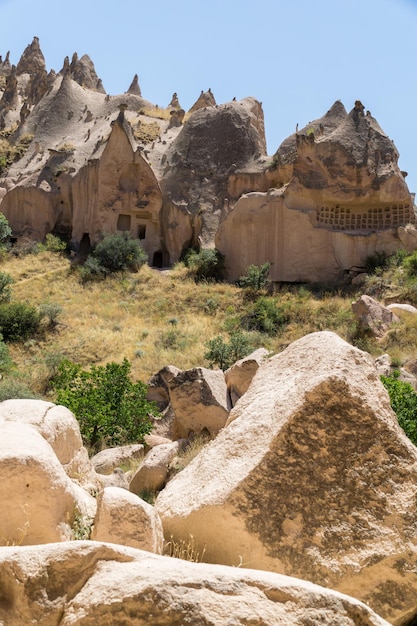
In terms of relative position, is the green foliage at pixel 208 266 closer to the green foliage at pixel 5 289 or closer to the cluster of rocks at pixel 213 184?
the cluster of rocks at pixel 213 184

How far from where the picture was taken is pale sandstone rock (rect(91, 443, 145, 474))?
9.30 meters

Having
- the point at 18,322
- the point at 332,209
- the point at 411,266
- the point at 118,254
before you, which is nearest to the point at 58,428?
the point at 18,322

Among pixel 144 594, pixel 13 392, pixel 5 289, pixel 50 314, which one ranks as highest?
pixel 144 594

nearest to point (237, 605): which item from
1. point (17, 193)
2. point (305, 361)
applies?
point (305, 361)

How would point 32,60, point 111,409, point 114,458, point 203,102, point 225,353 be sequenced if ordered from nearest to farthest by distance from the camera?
point 114,458
point 111,409
point 225,353
point 203,102
point 32,60

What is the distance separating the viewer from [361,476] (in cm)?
410

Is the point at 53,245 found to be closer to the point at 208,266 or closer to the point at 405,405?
the point at 208,266

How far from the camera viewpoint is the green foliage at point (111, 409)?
11383mm

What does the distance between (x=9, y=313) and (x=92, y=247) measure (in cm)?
775

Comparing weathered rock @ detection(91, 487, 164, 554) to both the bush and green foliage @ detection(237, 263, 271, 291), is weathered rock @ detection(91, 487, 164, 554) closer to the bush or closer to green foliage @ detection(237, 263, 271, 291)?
green foliage @ detection(237, 263, 271, 291)

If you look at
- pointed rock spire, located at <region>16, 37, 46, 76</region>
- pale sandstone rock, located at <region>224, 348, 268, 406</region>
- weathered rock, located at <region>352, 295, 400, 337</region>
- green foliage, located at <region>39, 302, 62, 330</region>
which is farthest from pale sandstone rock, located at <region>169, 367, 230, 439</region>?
pointed rock spire, located at <region>16, 37, 46, 76</region>

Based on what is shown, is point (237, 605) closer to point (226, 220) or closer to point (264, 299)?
point (264, 299)

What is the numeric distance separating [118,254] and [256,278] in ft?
18.9

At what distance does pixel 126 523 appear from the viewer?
3932 mm
